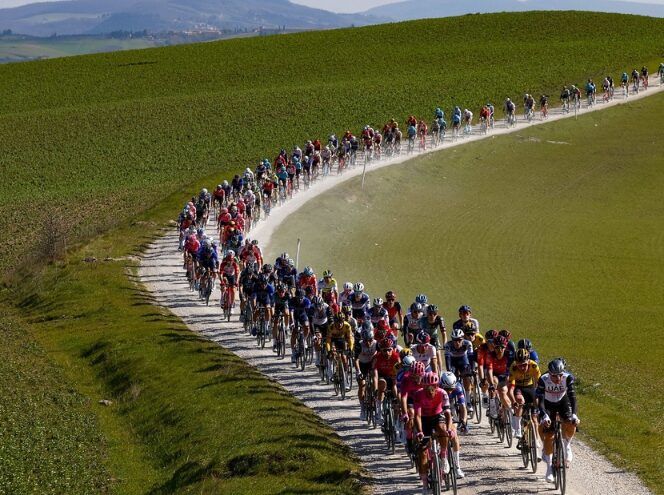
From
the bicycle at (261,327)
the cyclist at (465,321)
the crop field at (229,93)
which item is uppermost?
the crop field at (229,93)

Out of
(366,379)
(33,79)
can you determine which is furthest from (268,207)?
(33,79)

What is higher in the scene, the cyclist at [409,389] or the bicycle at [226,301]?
the cyclist at [409,389]

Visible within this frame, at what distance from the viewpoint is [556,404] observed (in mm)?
17984

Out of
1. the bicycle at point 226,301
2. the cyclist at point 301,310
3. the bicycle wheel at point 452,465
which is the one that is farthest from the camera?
the bicycle at point 226,301

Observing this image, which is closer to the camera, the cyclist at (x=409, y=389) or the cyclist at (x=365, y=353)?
the cyclist at (x=409, y=389)

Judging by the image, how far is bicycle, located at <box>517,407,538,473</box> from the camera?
750 inches

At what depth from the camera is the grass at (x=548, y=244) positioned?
30406 mm

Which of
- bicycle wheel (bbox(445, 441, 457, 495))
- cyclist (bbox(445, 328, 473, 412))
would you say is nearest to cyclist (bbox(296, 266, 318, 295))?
cyclist (bbox(445, 328, 473, 412))

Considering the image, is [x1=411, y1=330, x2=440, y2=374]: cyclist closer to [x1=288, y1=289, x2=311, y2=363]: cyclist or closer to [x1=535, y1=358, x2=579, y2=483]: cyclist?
[x1=535, y1=358, x2=579, y2=483]: cyclist

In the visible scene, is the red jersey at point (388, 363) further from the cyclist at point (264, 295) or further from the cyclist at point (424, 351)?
the cyclist at point (264, 295)

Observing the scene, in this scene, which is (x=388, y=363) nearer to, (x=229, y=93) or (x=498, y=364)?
(x=498, y=364)

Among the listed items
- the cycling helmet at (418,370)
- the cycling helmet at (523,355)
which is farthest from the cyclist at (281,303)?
the cycling helmet at (418,370)

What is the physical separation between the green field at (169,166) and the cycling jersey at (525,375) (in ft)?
11.3

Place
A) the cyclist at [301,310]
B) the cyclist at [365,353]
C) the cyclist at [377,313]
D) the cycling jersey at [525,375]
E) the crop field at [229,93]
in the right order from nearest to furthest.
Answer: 1. the cycling jersey at [525,375]
2. the cyclist at [365,353]
3. the cyclist at [377,313]
4. the cyclist at [301,310]
5. the crop field at [229,93]
